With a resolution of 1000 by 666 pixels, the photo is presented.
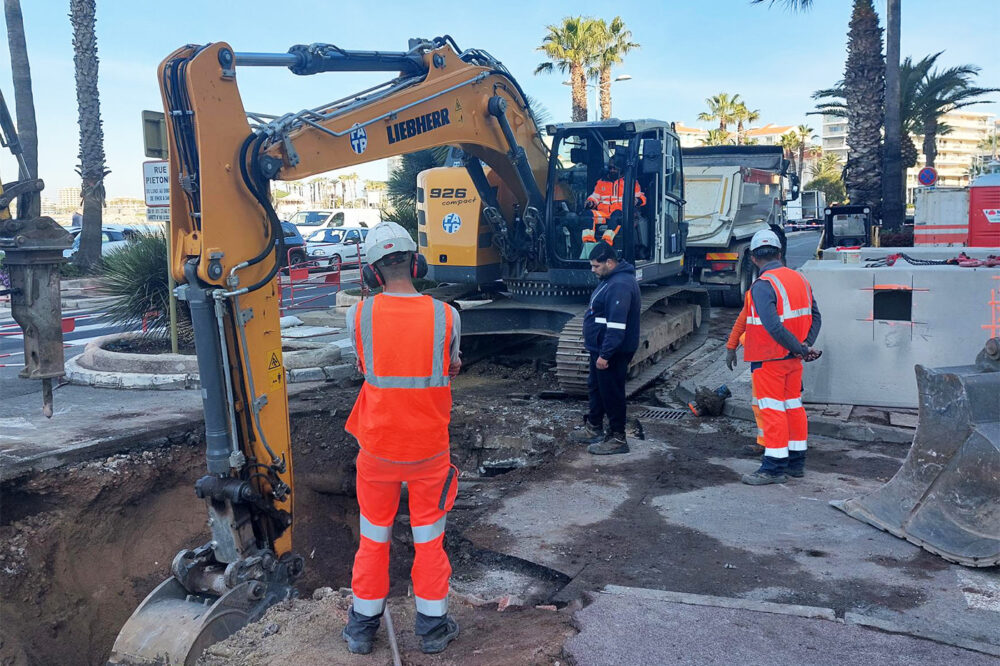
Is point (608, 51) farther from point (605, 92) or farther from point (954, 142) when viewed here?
point (954, 142)

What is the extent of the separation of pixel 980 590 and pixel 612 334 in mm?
3521

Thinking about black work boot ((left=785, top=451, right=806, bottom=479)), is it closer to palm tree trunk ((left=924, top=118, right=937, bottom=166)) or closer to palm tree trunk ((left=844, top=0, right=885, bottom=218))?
palm tree trunk ((left=844, top=0, right=885, bottom=218))

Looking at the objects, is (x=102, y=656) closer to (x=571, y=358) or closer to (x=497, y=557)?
(x=497, y=557)

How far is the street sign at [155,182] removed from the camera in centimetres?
945

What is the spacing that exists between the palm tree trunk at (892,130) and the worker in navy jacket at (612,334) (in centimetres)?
1487

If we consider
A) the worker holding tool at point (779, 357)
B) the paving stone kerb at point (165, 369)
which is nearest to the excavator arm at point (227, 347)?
the worker holding tool at point (779, 357)

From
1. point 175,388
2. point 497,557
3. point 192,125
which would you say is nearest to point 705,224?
point 175,388

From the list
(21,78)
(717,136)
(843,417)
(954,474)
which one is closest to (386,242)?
(954,474)

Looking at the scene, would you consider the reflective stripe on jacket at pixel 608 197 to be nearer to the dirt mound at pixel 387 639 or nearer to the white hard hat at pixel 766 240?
the white hard hat at pixel 766 240

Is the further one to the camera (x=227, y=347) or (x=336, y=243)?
(x=336, y=243)

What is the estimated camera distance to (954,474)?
529cm

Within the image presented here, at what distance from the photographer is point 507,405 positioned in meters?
9.17

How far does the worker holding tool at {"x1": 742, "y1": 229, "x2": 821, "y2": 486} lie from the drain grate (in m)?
2.10

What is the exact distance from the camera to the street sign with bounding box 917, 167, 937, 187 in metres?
20.3
